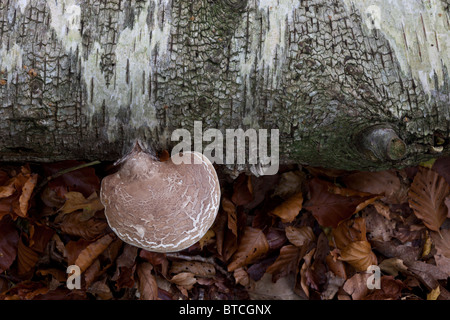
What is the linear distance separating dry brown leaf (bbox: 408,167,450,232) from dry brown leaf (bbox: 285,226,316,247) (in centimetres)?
92

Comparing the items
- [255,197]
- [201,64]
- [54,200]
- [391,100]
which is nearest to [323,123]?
[391,100]

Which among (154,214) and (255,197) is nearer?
(154,214)

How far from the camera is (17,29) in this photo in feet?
6.21

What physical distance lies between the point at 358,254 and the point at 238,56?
195cm

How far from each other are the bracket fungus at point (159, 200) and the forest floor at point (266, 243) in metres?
0.73

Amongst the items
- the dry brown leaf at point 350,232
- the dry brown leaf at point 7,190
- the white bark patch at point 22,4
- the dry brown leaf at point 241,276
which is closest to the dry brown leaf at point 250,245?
the dry brown leaf at point 241,276

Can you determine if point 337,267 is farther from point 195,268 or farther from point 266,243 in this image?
point 195,268

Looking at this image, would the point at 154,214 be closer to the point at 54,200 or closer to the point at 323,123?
the point at 323,123

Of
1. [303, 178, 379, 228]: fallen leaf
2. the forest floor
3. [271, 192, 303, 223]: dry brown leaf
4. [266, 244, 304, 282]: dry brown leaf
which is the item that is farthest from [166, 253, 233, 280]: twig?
[303, 178, 379, 228]: fallen leaf

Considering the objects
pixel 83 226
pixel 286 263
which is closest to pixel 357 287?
pixel 286 263

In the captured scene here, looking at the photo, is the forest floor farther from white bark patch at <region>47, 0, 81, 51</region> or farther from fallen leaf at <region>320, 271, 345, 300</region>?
white bark patch at <region>47, 0, 81, 51</region>

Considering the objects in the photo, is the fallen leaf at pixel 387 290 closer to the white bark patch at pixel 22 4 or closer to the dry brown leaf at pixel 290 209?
the dry brown leaf at pixel 290 209

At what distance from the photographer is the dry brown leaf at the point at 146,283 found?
9.44 feet

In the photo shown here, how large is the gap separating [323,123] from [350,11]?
67 cm
